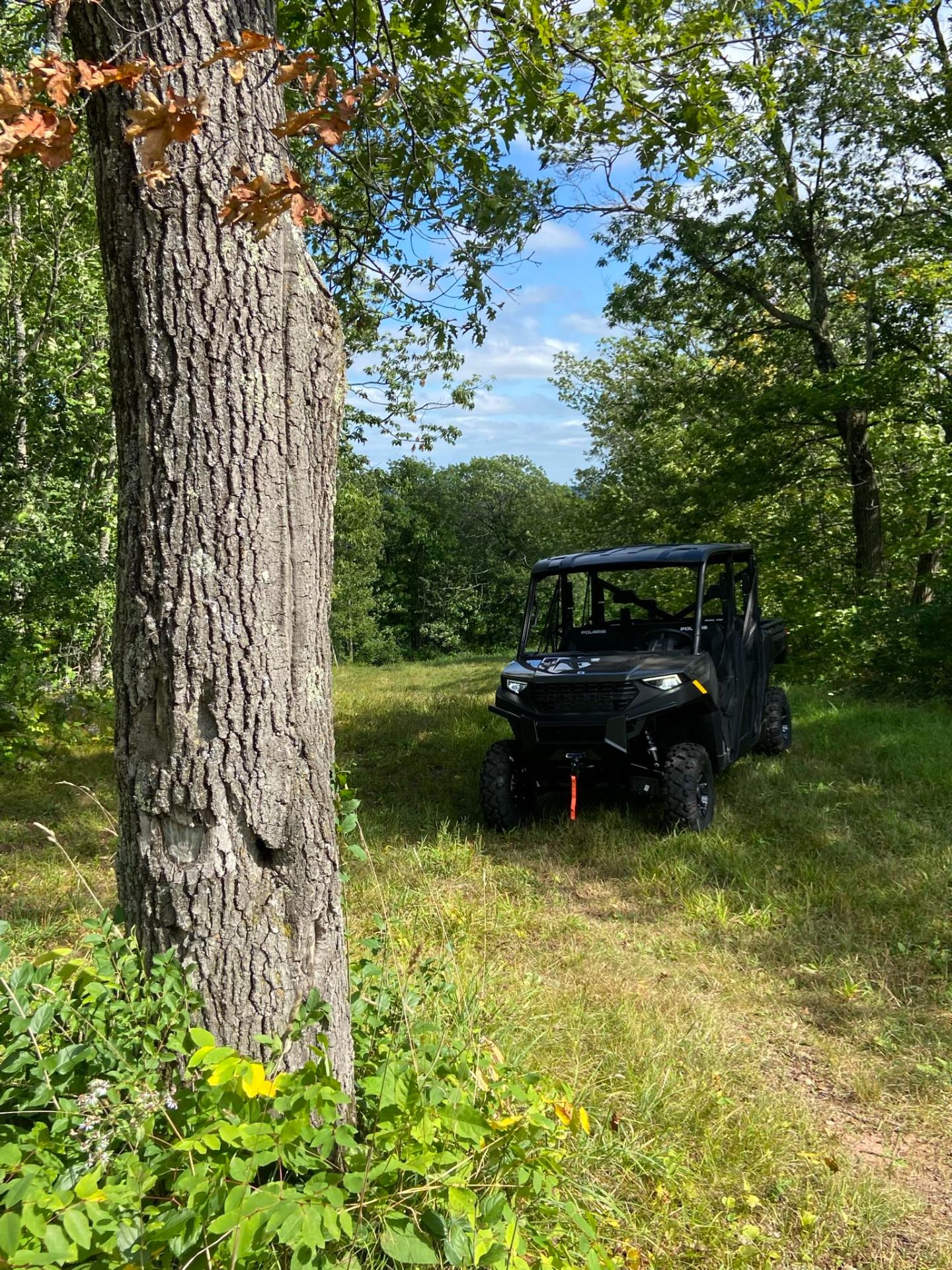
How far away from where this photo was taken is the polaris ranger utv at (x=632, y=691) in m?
5.59

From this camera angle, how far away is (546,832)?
596 centimetres

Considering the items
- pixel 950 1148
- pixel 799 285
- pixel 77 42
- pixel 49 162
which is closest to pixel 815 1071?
pixel 950 1148

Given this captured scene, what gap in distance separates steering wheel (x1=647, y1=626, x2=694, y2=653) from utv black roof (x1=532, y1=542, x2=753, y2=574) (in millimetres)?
535

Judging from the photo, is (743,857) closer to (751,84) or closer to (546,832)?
(546,832)

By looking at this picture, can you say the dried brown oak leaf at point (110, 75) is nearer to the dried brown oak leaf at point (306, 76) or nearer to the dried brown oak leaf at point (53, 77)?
the dried brown oak leaf at point (53, 77)

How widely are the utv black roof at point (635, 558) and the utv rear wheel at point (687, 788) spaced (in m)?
1.48

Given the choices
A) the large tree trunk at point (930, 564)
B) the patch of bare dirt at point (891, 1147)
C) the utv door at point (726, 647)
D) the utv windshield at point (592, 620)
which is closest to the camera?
the patch of bare dirt at point (891, 1147)

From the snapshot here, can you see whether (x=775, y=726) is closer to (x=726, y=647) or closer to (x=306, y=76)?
(x=726, y=647)

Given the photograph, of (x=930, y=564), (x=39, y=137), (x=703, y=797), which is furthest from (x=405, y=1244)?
(x=930, y=564)

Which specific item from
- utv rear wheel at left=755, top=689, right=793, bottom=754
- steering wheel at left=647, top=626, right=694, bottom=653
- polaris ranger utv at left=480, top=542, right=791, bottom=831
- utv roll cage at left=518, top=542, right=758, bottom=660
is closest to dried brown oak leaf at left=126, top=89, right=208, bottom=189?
polaris ranger utv at left=480, top=542, right=791, bottom=831

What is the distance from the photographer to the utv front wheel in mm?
5953

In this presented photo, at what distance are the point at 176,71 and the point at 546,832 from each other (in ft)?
16.3

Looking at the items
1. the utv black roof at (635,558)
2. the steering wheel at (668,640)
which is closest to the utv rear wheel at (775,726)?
the steering wheel at (668,640)

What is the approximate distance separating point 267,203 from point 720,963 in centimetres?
367
